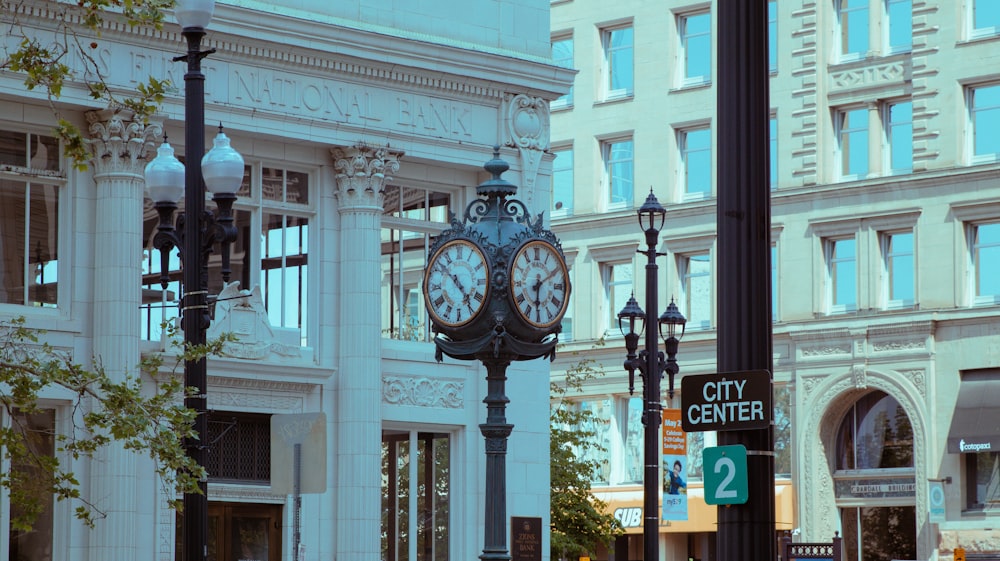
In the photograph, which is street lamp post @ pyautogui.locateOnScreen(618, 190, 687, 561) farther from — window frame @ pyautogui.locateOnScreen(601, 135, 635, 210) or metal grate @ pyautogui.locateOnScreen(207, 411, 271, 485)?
window frame @ pyautogui.locateOnScreen(601, 135, 635, 210)

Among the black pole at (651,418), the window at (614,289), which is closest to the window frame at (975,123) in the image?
the window at (614,289)

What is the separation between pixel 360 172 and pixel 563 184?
106 feet

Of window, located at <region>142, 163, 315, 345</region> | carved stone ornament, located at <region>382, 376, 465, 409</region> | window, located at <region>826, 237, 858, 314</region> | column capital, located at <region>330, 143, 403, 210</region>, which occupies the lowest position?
carved stone ornament, located at <region>382, 376, 465, 409</region>

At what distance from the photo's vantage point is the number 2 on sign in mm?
9406

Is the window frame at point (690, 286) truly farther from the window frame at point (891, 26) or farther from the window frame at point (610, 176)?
the window frame at point (891, 26)

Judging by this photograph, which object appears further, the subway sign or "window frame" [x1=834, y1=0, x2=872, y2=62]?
"window frame" [x1=834, y1=0, x2=872, y2=62]

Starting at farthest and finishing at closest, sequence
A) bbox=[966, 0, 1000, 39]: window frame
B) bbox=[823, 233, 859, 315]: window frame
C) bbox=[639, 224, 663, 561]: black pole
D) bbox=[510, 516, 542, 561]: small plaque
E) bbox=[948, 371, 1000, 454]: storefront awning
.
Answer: bbox=[823, 233, 859, 315]: window frame → bbox=[966, 0, 1000, 39]: window frame → bbox=[948, 371, 1000, 454]: storefront awning → bbox=[510, 516, 542, 561]: small plaque → bbox=[639, 224, 663, 561]: black pole

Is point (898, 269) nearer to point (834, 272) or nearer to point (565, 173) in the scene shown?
point (834, 272)

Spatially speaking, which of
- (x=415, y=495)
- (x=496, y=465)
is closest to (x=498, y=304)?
(x=496, y=465)

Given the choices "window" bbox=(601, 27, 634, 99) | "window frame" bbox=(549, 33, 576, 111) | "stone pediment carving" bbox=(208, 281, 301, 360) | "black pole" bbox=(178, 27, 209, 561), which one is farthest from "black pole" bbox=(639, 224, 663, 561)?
"window frame" bbox=(549, 33, 576, 111)

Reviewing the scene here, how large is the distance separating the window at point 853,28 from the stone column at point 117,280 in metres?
32.4

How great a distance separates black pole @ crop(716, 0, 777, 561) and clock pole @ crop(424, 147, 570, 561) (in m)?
6.94

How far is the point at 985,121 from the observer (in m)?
53.9

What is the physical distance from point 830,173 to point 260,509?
3078 centimetres
